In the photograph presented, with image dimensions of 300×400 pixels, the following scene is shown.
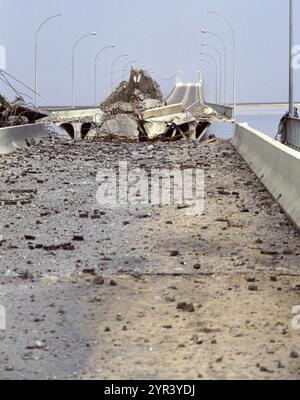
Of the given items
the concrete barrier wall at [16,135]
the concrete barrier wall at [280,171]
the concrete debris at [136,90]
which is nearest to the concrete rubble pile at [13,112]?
the concrete barrier wall at [16,135]

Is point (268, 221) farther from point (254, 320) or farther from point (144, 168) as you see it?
point (144, 168)

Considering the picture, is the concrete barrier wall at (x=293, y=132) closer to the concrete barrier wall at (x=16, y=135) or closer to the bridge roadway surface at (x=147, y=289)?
the concrete barrier wall at (x=16, y=135)

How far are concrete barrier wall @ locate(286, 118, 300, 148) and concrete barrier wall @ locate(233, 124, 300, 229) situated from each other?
1253 centimetres

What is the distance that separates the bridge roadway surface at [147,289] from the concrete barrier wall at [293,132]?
19.2 metres

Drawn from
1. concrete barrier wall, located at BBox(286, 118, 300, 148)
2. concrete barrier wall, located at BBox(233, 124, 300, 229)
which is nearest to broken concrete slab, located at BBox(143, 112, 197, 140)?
concrete barrier wall, located at BBox(286, 118, 300, 148)

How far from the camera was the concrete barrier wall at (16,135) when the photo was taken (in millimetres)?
28234

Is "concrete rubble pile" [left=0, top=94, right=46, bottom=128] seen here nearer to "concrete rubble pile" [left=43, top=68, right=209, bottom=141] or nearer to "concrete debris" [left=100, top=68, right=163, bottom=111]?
"concrete rubble pile" [left=43, top=68, right=209, bottom=141]

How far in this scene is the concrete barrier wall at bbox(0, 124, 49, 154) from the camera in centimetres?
2823

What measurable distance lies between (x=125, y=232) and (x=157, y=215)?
1.74 metres

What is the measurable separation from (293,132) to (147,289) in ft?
94.1

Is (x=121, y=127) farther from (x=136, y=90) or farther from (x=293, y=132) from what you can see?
(x=136, y=90)

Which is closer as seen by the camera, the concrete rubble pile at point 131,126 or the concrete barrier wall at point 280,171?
the concrete barrier wall at point 280,171

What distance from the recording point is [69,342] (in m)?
6.58

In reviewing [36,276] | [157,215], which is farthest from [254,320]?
[157,215]
